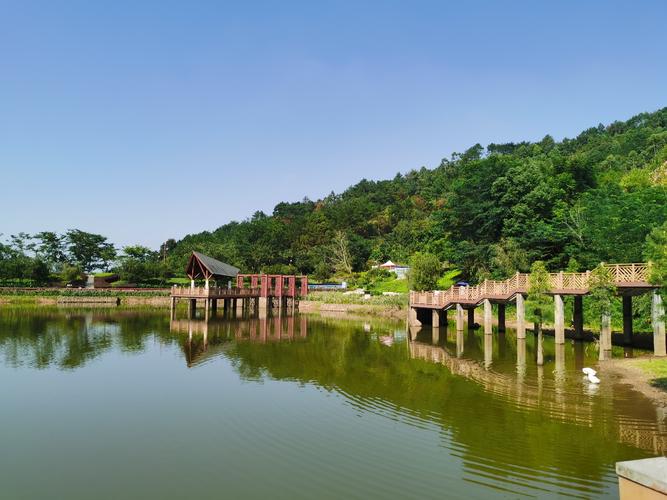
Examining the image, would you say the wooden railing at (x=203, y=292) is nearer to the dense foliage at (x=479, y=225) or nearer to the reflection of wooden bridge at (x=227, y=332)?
the reflection of wooden bridge at (x=227, y=332)

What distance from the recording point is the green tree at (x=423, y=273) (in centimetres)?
4194

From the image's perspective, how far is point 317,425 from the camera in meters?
12.1

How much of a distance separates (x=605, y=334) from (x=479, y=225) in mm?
27287

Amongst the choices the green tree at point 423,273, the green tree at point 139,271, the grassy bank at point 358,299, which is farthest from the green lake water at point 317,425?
the green tree at point 139,271

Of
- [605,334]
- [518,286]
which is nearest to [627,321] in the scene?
[605,334]

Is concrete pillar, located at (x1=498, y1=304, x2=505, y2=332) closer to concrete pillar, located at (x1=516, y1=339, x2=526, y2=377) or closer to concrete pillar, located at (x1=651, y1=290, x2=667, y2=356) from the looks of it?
concrete pillar, located at (x1=516, y1=339, x2=526, y2=377)

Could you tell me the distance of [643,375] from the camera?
16.5 meters

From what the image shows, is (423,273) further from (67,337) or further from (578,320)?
(67,337)

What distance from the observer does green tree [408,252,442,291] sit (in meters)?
41.9

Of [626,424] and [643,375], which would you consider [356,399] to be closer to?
[626,424]

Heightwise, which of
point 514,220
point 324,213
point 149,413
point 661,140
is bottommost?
point 149,413

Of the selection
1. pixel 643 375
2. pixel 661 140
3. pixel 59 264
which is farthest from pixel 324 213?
pixel 643 375

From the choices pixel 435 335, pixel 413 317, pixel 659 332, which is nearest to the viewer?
pixel 659 332

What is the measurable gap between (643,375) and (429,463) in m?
11.3
